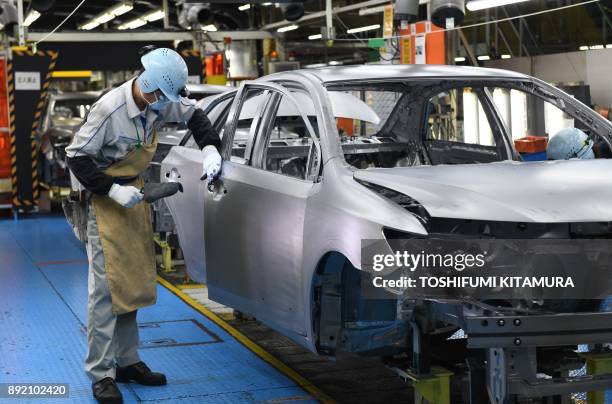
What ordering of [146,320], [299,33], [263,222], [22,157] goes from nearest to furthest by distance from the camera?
[263,222] → [146,320] → [22,157] → [299,33]

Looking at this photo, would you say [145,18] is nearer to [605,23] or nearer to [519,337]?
[605,23]

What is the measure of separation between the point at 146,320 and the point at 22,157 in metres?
7.73

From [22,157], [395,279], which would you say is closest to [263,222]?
[395,279]

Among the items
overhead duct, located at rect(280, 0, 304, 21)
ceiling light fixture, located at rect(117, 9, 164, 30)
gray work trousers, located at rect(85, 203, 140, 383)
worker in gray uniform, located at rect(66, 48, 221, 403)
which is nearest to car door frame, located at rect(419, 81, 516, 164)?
worker in gray uniform, located at rect(66, 48, 221, 403)

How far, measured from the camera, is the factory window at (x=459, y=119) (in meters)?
5.64

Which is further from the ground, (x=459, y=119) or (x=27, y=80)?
(x=27, y=80)

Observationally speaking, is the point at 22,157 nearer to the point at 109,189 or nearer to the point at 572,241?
the point at 109,189

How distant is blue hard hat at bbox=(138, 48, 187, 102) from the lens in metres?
4.64

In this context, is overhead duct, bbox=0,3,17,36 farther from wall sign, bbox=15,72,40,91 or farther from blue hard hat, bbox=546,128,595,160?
blue hard hat, bbox=546,128,595,160

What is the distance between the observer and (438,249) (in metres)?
3.60

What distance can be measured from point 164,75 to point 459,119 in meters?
7.29

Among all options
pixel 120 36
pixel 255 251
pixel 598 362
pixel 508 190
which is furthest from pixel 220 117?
pixel 120 36

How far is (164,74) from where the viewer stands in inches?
183

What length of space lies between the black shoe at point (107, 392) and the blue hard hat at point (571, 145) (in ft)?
8.78
